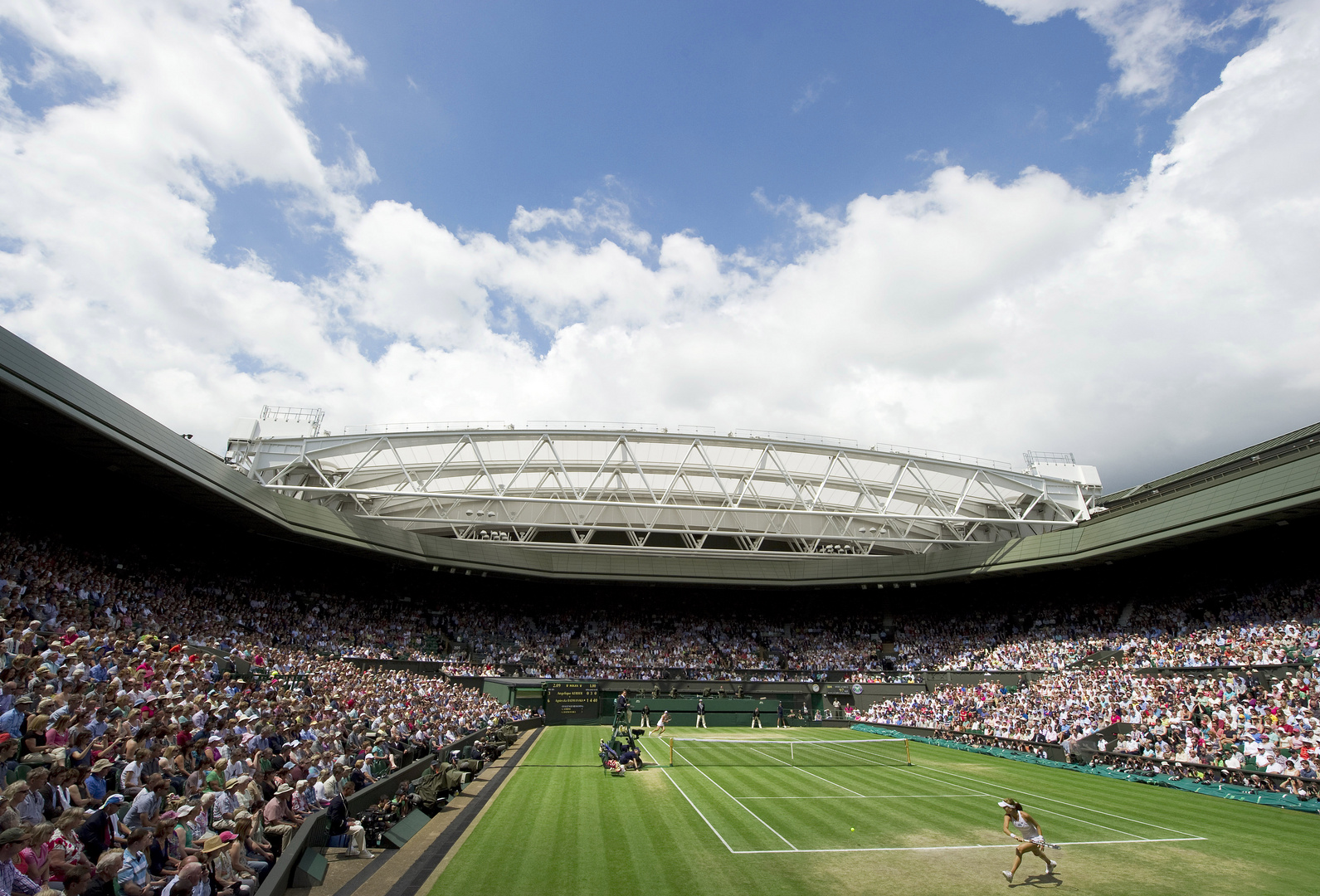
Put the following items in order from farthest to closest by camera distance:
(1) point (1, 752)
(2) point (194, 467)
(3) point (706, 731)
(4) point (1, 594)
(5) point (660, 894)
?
1. (3) point (706, 731)
2. (2) point (194, 467)
3. (4) point (1, 594)
4. (5) point (660, 894)
5. (1) point (1, 752)

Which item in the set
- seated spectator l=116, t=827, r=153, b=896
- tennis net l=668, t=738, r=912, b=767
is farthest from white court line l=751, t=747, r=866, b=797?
seated spectator l=116, t=827, r=153, b=896

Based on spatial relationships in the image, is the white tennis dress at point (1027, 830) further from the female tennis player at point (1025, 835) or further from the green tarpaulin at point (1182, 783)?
the green tarpaulin at point (1182, 783)

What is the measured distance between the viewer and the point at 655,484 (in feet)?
141

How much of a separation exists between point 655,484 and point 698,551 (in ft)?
19.3

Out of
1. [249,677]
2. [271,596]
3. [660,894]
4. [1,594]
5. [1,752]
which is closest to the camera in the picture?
[1,752]

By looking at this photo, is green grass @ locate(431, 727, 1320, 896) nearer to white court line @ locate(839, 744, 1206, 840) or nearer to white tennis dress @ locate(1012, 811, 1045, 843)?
white court line @ locate(839, 744, 1206, 840)

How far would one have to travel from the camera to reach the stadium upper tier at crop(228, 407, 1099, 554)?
33.3 meters

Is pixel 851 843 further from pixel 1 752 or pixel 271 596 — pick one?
pixel 271 596

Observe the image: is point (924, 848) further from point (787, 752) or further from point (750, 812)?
point (787, 752)

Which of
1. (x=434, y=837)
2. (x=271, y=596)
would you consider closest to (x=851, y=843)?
(x=434, y=837)

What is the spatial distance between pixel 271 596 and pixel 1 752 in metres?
33.7

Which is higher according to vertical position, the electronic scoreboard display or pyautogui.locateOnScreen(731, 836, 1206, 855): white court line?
pyautogui.locateOnScreen(731, 836, 1206, 855): white court line

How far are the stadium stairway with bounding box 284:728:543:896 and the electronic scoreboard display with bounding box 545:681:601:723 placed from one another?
70.8 feet

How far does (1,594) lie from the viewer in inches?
734
